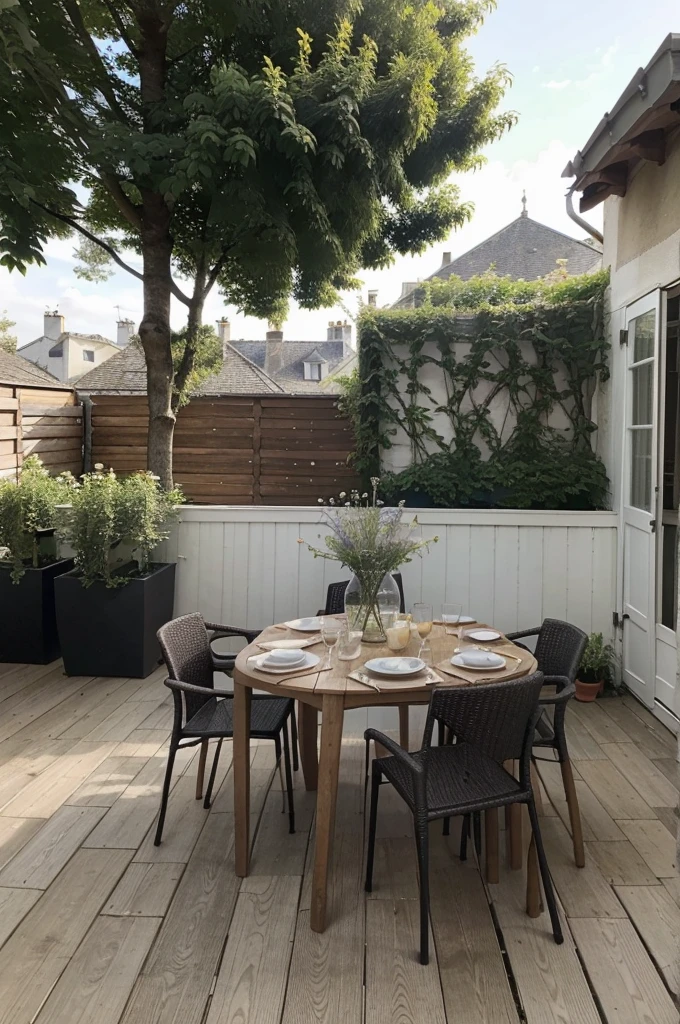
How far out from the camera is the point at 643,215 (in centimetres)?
402

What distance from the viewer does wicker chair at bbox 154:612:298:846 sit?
8.02 ft

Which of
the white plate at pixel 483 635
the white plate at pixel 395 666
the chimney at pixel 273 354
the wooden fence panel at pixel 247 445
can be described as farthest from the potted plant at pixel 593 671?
the chimney at pixel 273 354

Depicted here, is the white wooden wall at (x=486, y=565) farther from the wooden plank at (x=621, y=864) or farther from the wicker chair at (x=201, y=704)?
the wooden plank at (x=621, y=864)

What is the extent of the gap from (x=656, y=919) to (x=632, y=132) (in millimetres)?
3467

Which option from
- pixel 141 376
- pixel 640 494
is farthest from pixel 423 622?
pixel 141 376

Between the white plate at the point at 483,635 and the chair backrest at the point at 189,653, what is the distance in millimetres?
1110

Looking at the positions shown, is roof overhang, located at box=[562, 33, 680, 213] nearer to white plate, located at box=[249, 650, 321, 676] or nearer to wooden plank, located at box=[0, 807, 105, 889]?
white plate, located at box=[249, 650, 321, 676]

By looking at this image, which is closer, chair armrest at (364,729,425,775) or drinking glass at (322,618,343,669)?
chair armrest at (364,729,425,775)

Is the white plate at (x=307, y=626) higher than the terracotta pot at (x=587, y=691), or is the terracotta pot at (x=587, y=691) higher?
the white plate at (x=307, y=626)

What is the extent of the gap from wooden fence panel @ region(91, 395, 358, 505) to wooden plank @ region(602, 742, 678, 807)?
411cm

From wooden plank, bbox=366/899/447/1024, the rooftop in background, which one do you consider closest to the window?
the rooftop in background

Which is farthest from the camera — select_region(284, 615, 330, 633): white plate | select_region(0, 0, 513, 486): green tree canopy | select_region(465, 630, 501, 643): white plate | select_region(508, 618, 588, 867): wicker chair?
select_region(0, 0, 513, 486): green tree canopy

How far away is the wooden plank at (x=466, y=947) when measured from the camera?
168 cm

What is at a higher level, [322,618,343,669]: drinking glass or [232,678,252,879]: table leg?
[322,618,343,669]: drinking glass
